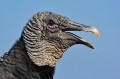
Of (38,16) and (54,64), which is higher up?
(38,16)

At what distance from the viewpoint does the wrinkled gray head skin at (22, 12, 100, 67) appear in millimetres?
8664

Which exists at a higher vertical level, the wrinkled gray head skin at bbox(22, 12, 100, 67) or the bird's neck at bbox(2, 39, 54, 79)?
the wrinkled gray head skin at bbox(22, 12, 100, 67)

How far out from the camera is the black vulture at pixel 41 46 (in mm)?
8531

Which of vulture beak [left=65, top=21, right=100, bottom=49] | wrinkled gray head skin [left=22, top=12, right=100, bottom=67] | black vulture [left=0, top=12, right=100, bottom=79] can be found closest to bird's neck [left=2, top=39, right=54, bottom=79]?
black vulture [left=0, top=12, right=100, bottom=79]

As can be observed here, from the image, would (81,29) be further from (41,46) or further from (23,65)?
(23,65)

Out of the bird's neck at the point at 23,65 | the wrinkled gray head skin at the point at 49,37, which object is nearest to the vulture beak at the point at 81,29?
the wrinkled gray head skin at the point at 49,37

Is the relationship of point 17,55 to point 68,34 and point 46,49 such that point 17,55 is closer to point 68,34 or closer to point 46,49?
point 46,49

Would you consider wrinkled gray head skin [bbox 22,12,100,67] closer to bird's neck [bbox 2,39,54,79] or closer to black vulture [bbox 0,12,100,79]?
black vulture [bbox 0,12,100,79]

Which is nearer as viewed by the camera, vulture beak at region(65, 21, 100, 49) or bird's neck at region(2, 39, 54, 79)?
bird's neck at region(2, 39, 54, 79)

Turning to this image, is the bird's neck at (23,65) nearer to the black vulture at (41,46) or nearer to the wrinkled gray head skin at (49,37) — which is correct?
the black vulture at (41,46)

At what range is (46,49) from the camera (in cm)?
870

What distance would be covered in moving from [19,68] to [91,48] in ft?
5.32

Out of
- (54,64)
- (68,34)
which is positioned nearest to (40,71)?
(54,64)

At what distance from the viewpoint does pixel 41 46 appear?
8.70 m
